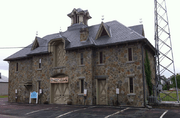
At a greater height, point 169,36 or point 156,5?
point 156,5

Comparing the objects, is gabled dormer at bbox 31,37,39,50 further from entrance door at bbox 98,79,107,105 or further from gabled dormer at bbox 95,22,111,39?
entrance door at bbox 98,79,107,105

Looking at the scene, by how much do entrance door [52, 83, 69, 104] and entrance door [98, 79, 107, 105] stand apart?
411 cm

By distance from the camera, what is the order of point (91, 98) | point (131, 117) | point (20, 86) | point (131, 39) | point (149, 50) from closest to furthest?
point (131, 117) → point (131, 39) → point (91, 98) → point (149, 50) → point (20, 86)

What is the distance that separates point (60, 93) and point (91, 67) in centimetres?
557

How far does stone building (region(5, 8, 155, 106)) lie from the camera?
18.6m

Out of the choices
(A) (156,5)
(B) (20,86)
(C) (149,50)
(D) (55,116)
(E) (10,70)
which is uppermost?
(A) (156,5)

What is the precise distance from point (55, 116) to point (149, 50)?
13.5 m

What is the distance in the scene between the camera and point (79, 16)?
2880 centimetres

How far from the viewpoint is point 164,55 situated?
19109 mm

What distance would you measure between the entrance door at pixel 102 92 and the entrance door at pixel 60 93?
13.5 ft

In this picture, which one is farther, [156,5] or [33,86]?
[33,86]

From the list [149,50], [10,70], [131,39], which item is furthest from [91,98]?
[10,70]

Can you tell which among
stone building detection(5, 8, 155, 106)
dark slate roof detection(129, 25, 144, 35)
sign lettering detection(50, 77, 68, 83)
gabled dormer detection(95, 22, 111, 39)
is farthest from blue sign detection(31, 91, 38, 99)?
dark slate roof detection(129, 25, 144, 35)

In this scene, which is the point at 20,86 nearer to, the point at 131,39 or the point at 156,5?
the point at 131,39
